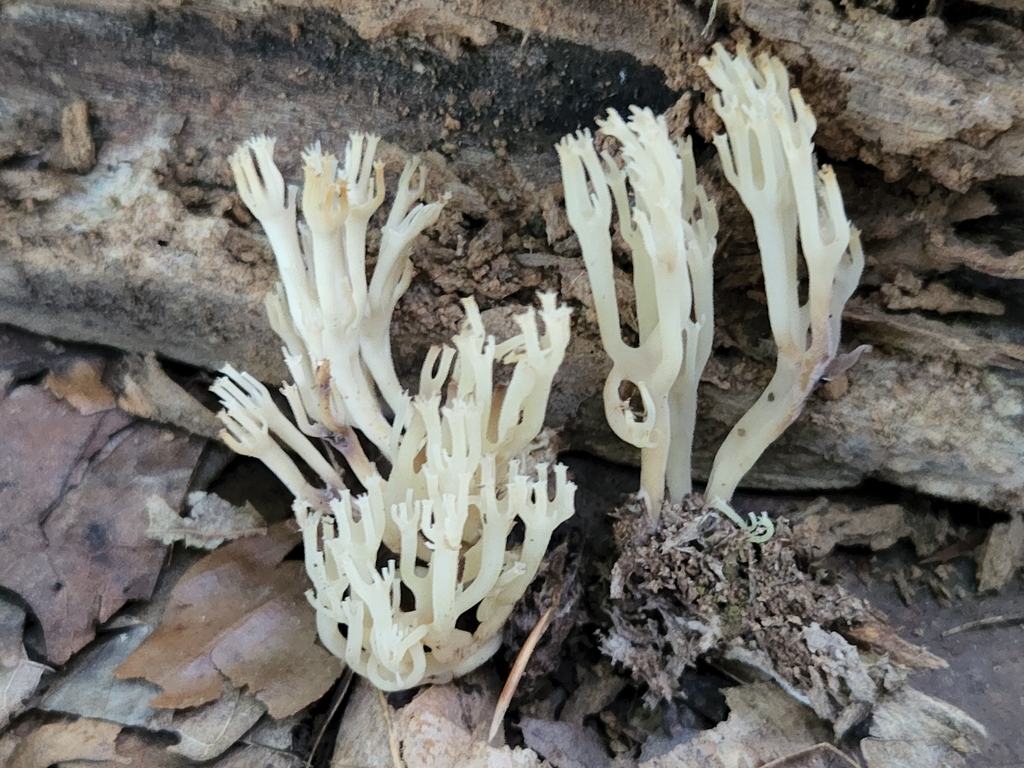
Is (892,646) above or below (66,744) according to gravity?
above

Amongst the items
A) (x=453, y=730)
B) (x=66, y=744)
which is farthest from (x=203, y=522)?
(x=453, y=730)

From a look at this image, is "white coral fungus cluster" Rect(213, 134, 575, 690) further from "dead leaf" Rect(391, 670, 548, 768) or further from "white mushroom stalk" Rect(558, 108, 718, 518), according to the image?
"white mushroom stalk" Rect(558, 108, 718, 518)

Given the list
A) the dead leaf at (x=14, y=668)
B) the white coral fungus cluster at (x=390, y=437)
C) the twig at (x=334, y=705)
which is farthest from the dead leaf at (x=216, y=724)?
the dead leaf at (x=14, y=668)

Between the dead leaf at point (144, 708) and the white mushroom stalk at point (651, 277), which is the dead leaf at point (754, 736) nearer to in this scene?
the white mushroom stalk at point (651, 277)

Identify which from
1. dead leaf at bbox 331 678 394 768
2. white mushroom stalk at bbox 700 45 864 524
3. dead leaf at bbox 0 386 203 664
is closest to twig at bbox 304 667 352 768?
dead leaf at bbox 331 678 394 768

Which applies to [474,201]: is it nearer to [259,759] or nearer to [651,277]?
[651,277]

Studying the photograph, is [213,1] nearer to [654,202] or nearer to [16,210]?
[16,210]

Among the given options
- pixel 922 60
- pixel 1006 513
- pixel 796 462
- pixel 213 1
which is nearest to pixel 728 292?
pixel 796 462

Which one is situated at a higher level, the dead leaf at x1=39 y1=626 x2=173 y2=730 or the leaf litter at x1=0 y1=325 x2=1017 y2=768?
the leaf litter at x1=0 y1=325 x2=1017 y2=768
